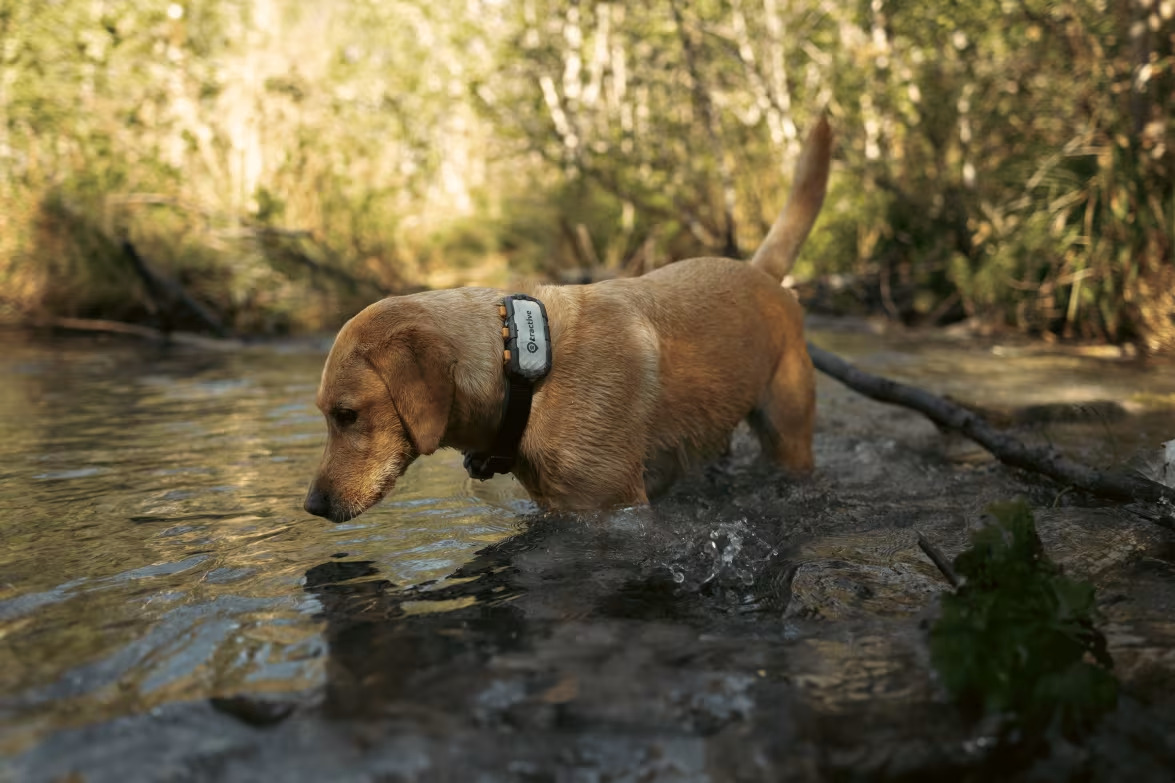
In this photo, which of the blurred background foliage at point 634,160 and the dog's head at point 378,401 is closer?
the dog's head at point 378,401

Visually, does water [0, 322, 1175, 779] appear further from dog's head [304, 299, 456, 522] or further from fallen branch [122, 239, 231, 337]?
fallen branch [122, 239, 231, 337]

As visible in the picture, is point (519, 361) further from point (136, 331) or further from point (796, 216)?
point (136, 331)

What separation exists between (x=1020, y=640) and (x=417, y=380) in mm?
2258

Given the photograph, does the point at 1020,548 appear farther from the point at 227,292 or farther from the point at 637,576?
the point at 227,292

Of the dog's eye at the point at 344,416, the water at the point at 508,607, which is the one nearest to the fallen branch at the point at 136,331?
the water at the point at 508,607

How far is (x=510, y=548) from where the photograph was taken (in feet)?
12.9

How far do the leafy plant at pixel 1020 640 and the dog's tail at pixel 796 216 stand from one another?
315cm

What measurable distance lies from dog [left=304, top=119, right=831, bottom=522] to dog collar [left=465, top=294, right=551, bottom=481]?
1.6 inches

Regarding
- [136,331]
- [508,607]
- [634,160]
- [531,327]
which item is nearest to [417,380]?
[531,327]

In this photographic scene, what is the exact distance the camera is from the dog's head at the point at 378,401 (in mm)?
3719

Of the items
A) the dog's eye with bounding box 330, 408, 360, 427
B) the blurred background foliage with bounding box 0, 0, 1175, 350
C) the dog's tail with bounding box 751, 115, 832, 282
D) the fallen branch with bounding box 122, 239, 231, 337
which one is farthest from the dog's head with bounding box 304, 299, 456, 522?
the fallen branch with bounding box 122, 239, 231, 337

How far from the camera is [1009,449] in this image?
4.67 m

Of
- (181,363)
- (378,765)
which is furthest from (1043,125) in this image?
(378,765)

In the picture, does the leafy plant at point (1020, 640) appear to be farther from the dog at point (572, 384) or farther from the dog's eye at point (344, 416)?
the dog's eye at point (344, 416)
